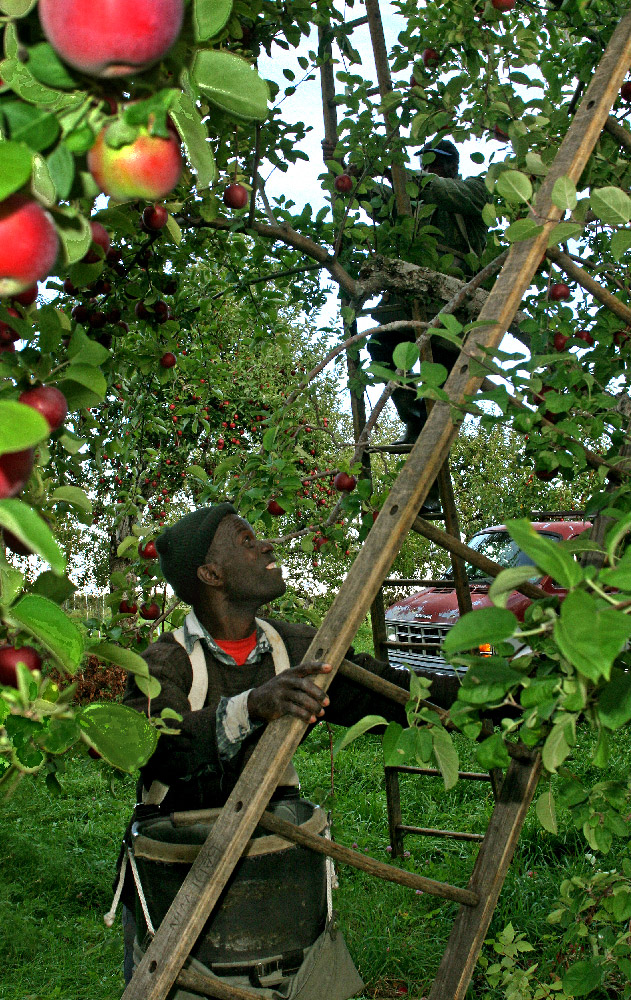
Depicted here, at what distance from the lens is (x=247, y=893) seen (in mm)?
1718

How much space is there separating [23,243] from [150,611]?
1.80 m

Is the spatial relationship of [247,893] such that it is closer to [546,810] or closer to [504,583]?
[546,810]

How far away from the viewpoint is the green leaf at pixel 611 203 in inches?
40.5

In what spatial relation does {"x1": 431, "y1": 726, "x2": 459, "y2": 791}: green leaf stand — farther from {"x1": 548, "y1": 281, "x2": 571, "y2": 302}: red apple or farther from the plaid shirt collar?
{"x1": 548, "y1": 281, "x2": 571, "y2": 302}: red apple

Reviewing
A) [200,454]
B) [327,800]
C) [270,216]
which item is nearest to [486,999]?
[327,800]

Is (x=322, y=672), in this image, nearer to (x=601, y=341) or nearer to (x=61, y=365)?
(x=61, y=365)

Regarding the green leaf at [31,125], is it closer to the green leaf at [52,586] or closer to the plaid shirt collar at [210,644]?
the green leaf at [52,586]

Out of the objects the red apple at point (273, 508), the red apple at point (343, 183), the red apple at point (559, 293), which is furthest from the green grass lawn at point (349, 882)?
the red apple at point (343, 183)

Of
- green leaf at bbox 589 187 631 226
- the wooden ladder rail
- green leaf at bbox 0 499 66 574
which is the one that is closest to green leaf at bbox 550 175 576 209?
green leaf at bbox 589 187 631 226

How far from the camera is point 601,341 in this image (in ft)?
6.25

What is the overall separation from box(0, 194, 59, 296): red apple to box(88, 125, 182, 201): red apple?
5 cm

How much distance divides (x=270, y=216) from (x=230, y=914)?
2.18 meters

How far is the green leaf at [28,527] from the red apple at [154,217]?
4.56ft

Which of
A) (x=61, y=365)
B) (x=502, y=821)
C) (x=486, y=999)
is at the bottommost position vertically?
(x=486, y=999)
